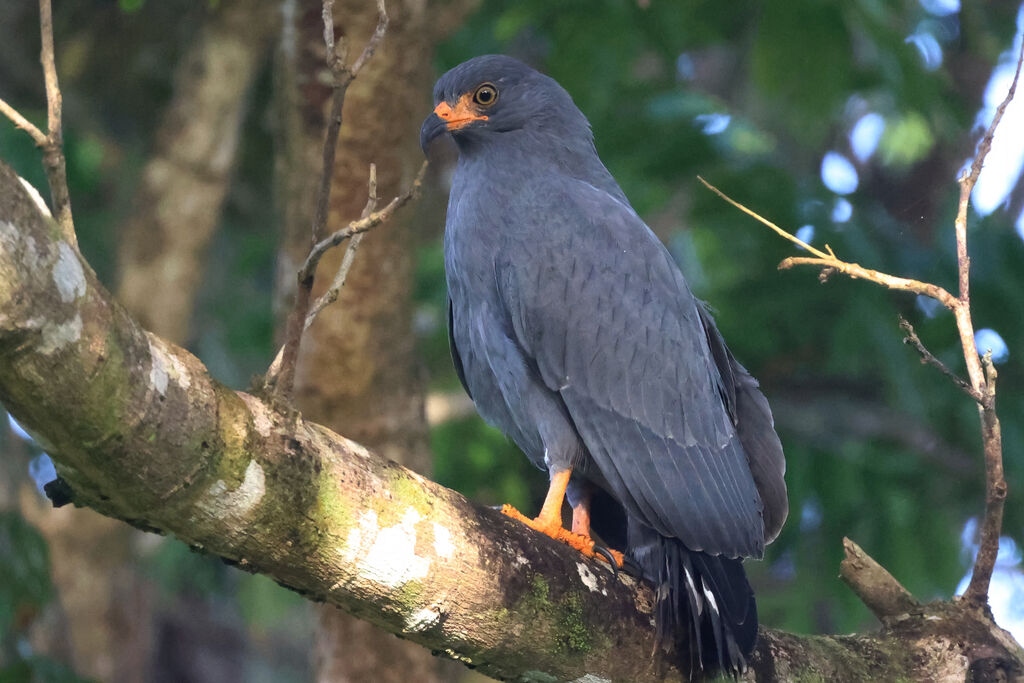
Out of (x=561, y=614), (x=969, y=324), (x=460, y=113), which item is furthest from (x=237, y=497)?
(x=460, y=113)

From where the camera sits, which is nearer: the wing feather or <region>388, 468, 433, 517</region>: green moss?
<region>388, 468, 433, 517</region>: green moss

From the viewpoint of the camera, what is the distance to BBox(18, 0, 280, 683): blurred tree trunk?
527 cm

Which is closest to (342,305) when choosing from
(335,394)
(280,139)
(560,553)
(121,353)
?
(335,394)

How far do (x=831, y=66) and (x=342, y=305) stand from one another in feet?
7.17

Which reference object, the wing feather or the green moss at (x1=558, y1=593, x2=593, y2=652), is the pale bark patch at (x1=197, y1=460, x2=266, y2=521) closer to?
the green moss at (x1=558, y1=593, x2=593, y2=652)

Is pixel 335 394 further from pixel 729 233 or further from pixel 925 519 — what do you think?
pixel 925 519

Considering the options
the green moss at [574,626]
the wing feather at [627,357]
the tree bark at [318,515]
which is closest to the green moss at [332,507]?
the tree bark at [318,515]

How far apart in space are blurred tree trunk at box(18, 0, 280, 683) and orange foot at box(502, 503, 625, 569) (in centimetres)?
267

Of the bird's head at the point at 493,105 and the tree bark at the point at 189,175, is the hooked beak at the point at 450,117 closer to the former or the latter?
the bird's head at the point at 493,105

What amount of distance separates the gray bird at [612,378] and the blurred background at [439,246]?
911mm

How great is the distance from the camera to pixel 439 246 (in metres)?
5.79

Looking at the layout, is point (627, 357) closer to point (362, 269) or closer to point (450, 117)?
point (450, 117)

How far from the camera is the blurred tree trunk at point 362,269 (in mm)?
4238

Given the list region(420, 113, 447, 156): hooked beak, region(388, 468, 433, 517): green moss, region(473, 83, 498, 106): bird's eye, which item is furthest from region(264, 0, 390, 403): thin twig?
region(473, 83, 498, 106): bird's eye
